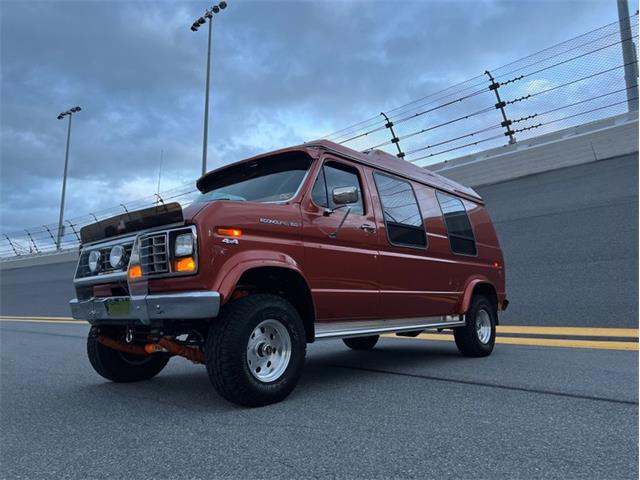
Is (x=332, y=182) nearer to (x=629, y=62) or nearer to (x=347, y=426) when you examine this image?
(x=347, y=426)

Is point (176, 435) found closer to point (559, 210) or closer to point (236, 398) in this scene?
point (236, 398)

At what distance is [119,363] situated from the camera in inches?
180

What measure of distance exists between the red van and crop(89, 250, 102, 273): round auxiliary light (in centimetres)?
2

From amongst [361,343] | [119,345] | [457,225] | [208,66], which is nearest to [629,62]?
[457,225]

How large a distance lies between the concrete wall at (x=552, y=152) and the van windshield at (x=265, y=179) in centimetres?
865

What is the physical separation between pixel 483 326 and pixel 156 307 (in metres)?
4.71

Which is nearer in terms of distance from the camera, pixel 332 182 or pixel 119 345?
pixel 119 345

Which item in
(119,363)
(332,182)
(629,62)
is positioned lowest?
(119,363)

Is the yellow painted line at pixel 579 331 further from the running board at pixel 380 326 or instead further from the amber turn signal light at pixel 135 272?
the amber turn signal light at pixel 135 272

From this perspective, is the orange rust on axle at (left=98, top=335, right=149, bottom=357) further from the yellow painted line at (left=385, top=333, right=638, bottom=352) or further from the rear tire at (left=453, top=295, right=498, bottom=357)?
the yellow painted line at (left=385, top=333, right=638, bottom=352)

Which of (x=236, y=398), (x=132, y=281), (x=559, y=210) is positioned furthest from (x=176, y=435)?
(x=559, y=210)

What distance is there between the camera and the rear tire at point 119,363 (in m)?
4.48

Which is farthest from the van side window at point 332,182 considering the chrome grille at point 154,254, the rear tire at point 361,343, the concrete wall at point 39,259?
the concrete wall at point 39,259

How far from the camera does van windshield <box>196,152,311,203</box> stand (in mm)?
4281
